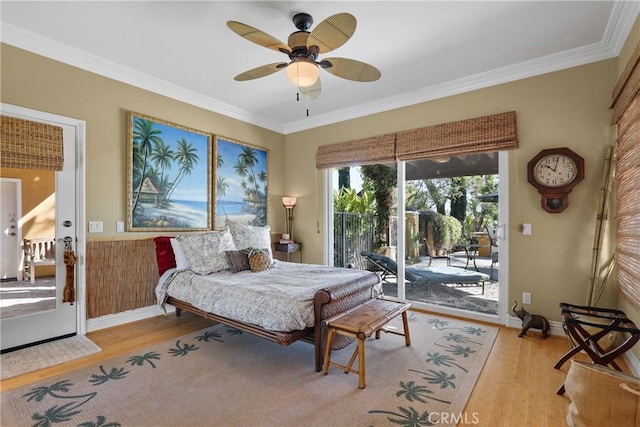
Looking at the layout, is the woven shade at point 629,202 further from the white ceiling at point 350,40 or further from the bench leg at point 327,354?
the bench leg at point 327,354

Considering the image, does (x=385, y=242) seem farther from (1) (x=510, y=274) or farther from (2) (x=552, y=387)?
(2) (x=552, y=387)

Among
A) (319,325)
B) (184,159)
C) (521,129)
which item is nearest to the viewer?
(319,325)

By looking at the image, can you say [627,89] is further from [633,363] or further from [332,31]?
[332,31]

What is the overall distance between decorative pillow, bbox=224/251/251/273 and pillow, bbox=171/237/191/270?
1.42ft

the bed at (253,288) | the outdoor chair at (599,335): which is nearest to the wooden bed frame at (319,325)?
the bed at (253,288)

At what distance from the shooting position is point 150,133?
11.8 feet

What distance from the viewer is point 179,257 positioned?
344 centimetres

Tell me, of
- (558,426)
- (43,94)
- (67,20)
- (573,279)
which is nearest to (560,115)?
(573,279)

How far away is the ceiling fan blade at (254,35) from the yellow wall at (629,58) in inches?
102

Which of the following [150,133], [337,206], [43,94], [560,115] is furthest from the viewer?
[337,206]

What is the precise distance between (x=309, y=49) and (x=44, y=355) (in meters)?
3.38

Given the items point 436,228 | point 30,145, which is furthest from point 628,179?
point 30,145

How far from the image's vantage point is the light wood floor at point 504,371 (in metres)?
1.87

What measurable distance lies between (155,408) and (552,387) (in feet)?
8.74
